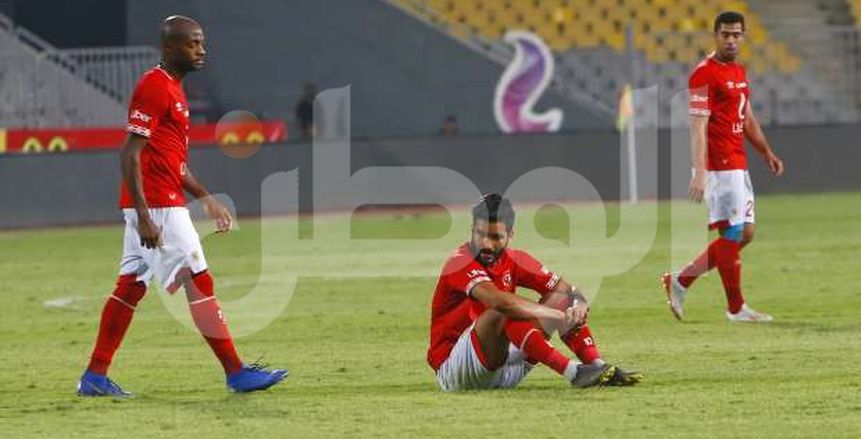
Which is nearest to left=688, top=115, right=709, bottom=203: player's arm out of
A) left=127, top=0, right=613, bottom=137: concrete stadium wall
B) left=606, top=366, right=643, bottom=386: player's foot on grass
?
left=606, top=366, right=643, bottom=386: player's foot on grass

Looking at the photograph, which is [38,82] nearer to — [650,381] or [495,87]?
[495,87]

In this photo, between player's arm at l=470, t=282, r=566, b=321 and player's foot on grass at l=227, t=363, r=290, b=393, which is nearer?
player's arm at l=470, t=282, r=566, b=321

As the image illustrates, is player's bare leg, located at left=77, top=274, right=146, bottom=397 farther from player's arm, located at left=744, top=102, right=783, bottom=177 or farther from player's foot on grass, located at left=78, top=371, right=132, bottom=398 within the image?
player's arm, located at left=744, top=102, right=783, bottom=177

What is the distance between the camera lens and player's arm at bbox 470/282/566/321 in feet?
32.4

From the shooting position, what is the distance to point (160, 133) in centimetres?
1076

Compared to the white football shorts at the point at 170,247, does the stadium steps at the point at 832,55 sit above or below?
above

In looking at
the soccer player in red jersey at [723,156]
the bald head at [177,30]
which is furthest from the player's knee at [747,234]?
the bald head at [177,30]

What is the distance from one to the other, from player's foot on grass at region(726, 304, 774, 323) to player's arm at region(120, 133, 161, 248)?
17.9 feet

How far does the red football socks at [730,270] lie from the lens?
1445 centimetres

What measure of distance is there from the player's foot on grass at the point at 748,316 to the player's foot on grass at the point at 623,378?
12.7 feet

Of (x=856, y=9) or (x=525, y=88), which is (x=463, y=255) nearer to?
(x=525, y=88)

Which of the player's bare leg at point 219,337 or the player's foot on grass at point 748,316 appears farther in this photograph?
the player's foot on grass at point 748,316

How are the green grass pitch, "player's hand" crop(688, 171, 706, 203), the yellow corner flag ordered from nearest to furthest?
the green grass pitch → "player's hand" crop(688, 171, 706, 203) → the yellow corner flag

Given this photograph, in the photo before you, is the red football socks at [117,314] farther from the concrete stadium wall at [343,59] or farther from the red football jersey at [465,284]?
the concrete stadium wall at [343,59]
